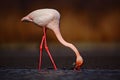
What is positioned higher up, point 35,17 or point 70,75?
point 35,17

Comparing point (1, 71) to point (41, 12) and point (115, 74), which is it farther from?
point (115, 74)

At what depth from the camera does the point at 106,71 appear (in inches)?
358

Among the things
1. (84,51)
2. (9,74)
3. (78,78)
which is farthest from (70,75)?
(84,51)

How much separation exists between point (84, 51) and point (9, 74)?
22.9 feet

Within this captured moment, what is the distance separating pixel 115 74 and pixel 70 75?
795mm

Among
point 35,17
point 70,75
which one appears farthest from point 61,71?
point 35,17

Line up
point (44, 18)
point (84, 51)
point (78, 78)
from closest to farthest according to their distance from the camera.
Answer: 1. point (78, 78)
2. point (44, 18)
3. point (84, 51)

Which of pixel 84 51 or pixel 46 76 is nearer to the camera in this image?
pixel 46 76

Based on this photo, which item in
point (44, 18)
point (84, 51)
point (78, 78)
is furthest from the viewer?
point (84, 51)

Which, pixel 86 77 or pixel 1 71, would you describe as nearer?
pixel 86 77

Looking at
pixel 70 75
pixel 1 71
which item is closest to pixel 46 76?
pixel 70 75

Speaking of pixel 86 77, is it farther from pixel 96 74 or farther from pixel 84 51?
pixel 84 51

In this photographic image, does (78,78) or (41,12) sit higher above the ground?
(41,12)

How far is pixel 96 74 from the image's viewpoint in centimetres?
871
